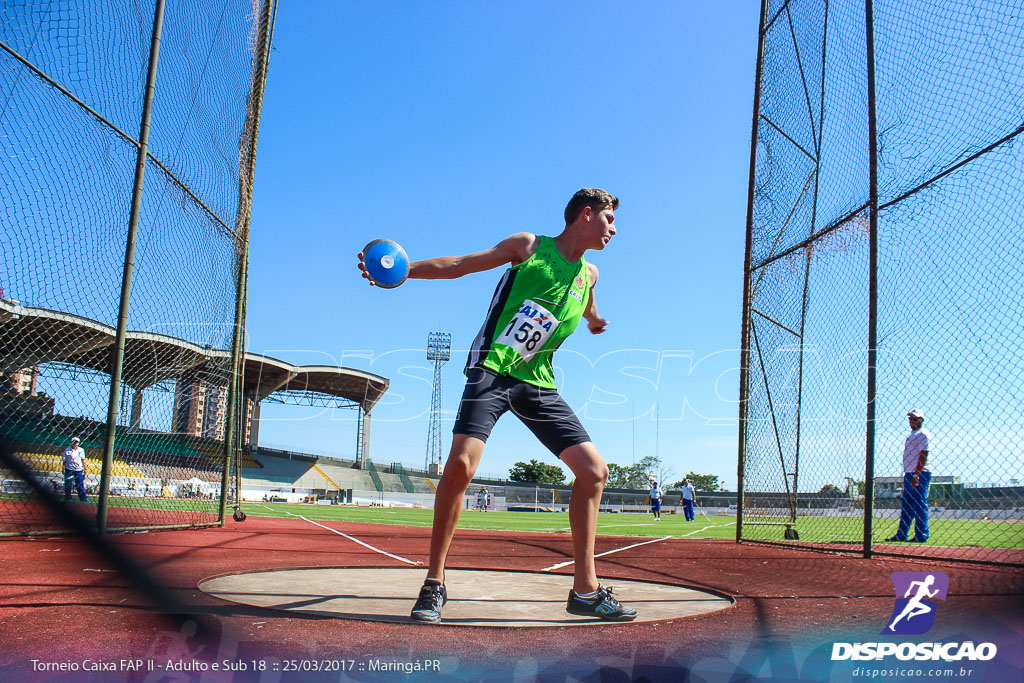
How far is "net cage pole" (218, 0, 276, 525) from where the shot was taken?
768 cm

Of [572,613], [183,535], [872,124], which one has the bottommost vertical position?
[183,535]

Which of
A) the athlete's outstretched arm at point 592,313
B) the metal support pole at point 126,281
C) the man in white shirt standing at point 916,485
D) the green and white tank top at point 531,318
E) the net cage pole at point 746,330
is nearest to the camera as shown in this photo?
the green and white tank top at point 531,318

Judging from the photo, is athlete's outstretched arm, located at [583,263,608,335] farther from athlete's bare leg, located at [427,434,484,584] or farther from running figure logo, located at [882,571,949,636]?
running figure logo, located at [882,571,949,636]

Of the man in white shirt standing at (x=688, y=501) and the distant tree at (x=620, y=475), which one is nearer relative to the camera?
the man in white shirt standing at (x=688, y=501)

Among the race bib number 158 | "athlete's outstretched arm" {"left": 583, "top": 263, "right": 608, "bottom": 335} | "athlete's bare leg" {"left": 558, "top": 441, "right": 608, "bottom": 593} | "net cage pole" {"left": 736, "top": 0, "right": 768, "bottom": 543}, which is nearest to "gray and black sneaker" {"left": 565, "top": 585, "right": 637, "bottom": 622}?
"athlete's bare leg" {"left": 558, "top": 441, "right": 608, "bottom": 593}

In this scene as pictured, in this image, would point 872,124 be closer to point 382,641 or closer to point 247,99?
point 382,641

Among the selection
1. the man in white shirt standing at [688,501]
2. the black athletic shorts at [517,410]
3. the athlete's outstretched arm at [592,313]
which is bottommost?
the man in white shirt standing at [688,501]

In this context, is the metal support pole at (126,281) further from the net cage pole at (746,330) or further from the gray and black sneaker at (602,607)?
the net cage pole at (746,330)

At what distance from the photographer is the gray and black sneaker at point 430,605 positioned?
8.48 ft

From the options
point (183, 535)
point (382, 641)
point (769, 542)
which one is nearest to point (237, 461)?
point (183, 535)

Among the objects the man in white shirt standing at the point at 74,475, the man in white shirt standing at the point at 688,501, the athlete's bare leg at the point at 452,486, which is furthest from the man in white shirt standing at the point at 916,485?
the man in white shirt standing at the point at 688,501

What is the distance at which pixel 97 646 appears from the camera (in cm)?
205

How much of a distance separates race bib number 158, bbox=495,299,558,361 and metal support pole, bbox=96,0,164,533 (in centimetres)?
326

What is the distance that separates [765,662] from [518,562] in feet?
11.1
